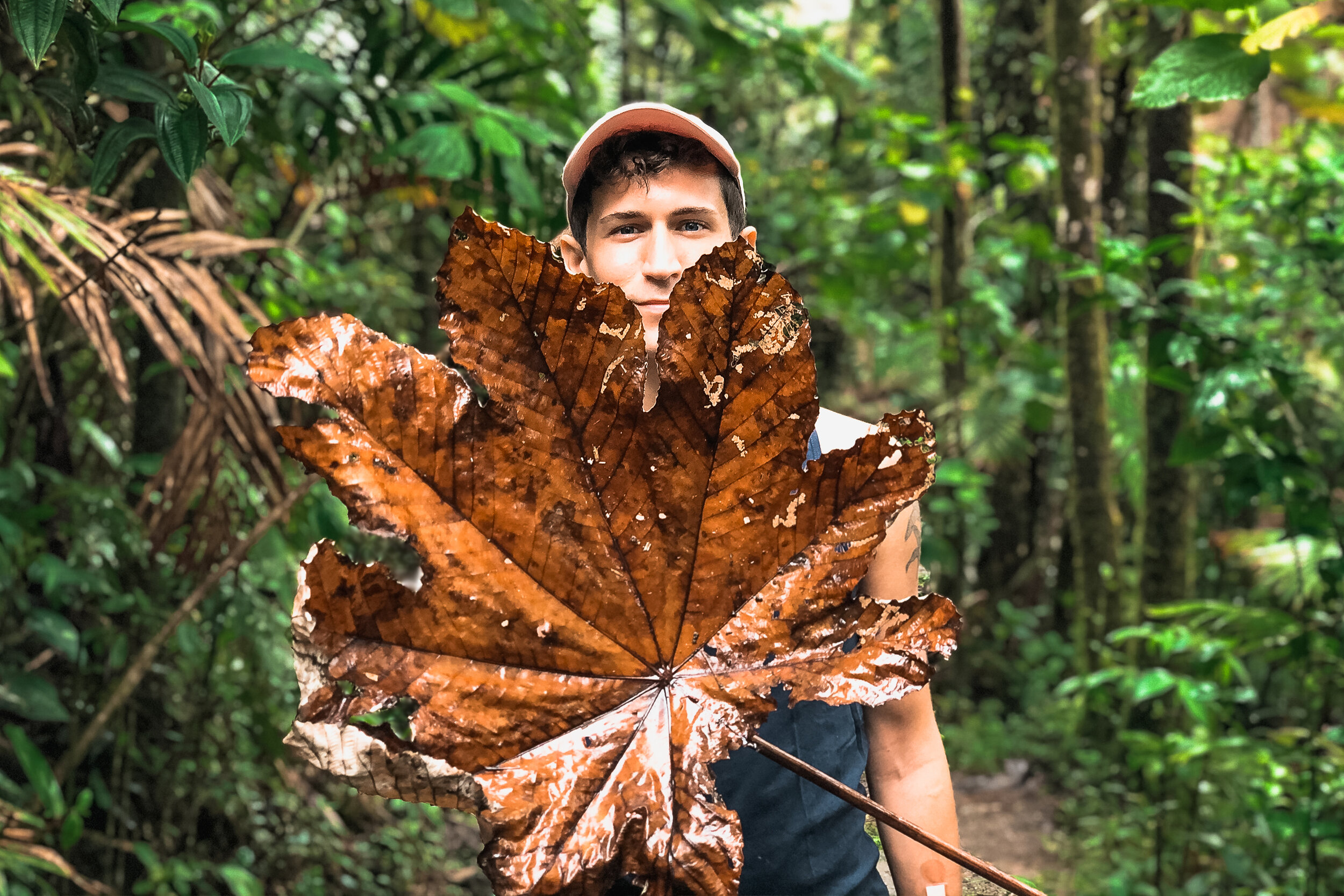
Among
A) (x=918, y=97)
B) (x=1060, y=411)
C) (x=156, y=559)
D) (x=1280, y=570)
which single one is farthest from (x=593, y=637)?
(x=918, y=97)

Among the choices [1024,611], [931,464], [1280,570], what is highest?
[1024,611]

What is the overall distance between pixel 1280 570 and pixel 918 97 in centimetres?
572

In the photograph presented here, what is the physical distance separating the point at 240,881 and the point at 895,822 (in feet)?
7.56

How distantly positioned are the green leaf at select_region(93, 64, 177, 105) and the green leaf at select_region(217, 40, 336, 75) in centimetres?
20

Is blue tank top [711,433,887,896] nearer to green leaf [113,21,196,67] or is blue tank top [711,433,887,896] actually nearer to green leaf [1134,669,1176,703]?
green leaf [113,21,196,67]

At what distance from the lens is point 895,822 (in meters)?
0.60

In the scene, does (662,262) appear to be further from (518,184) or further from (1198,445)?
(1198,445)

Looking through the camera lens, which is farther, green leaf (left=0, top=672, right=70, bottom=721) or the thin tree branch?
green leaf (left=0, top=672, right=70, bottom=721)

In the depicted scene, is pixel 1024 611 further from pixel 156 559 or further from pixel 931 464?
pixel 931 464

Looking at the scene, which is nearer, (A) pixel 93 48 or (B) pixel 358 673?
(B) pixel 358 673

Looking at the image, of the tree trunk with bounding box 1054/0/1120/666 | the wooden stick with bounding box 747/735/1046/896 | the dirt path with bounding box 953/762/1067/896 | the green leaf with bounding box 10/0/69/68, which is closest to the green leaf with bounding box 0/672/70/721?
the green leaf with bounding box 10/0/69/68

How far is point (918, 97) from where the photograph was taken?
8.23 m

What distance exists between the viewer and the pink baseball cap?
3.44ft

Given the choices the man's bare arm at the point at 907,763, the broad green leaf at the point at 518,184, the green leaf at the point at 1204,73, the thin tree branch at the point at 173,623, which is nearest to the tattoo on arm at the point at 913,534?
the man's bare arm at the point at 907,763
